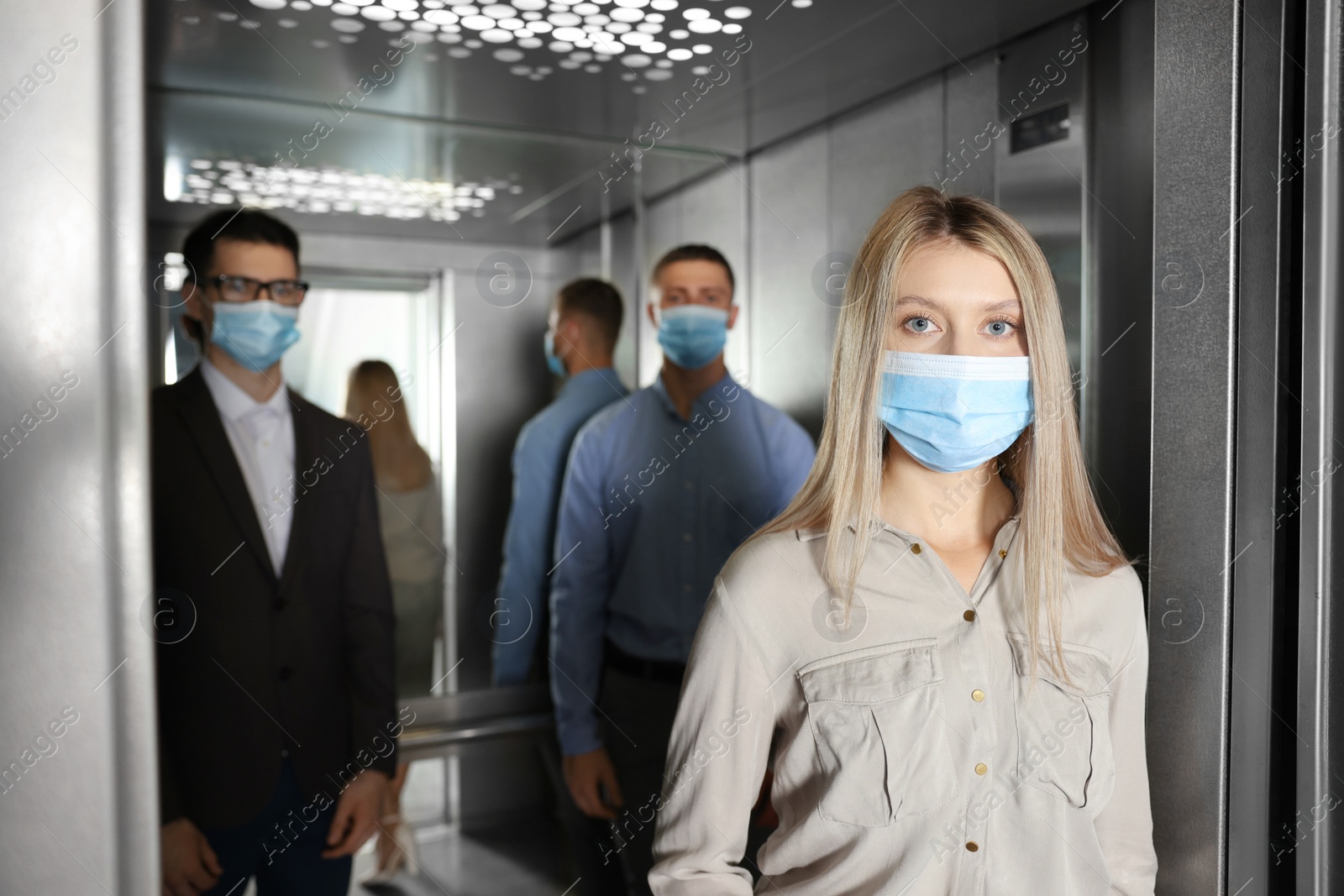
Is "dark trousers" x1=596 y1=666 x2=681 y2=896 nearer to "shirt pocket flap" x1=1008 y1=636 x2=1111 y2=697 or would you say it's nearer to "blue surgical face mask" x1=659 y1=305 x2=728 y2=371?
"blue surgical face mask" x1=659 y1=305 x2=728 y2=371

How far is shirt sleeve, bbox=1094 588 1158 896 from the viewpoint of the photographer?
1105mm

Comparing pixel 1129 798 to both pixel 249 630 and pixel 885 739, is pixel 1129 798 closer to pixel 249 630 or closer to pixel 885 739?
pixel 885 739

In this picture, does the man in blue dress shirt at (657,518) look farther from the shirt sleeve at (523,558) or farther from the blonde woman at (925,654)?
the blonde woman at (925,654)

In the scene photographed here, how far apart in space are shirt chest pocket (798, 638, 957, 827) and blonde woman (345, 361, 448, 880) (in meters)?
1.50

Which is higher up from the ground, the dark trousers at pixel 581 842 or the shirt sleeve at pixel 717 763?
the shirt sleeve at pixel 717 763

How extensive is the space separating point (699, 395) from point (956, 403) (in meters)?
1.40

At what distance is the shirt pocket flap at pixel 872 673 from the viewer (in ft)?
3.36

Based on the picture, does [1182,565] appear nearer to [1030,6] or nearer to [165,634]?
[1030,6]

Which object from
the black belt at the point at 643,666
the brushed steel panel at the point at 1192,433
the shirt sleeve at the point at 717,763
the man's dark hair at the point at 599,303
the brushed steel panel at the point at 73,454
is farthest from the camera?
the man's dark hair at the point at 599,303

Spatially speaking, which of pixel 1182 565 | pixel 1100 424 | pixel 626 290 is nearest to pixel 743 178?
pixel 626 290

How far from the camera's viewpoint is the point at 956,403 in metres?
1.04

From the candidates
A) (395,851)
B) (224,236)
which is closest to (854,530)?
(224,236)

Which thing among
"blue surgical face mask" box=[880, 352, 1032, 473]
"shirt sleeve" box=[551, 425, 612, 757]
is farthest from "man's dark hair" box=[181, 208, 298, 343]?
"blue surgical face mask" box=[880, 352, 1032, 473]

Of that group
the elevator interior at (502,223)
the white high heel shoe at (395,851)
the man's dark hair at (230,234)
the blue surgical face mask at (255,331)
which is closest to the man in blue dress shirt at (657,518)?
the elevator interior at (502,223)
